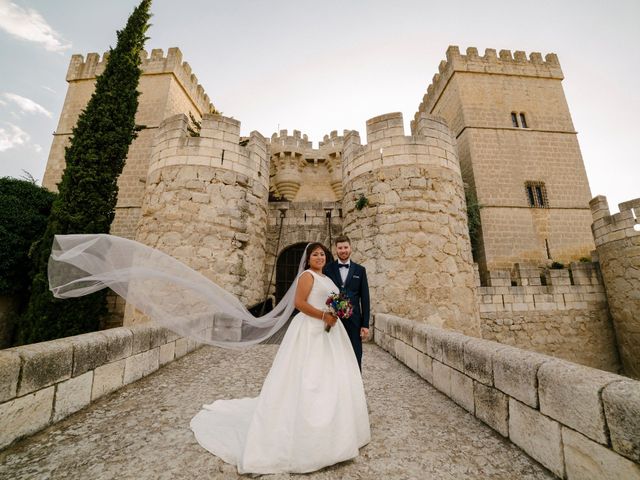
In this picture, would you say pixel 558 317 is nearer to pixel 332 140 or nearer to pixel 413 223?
pixel 413 223

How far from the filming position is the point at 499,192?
14.4 metres

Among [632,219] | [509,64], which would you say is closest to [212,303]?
[632,219]

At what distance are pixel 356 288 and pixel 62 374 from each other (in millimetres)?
2731

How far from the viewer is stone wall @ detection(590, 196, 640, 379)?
9227 millimetres

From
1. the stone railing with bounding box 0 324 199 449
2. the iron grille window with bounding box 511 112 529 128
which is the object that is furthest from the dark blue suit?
the iron grille window with bounding box 511 112 529 128

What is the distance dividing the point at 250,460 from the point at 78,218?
9.85 m

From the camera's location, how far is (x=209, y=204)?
7.01m

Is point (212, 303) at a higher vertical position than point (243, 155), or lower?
lower

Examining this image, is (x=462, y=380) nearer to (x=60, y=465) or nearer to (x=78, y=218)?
(x=60, y=465)

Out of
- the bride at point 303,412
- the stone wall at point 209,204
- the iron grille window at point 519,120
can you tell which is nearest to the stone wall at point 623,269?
the iron grille window at point 519,120

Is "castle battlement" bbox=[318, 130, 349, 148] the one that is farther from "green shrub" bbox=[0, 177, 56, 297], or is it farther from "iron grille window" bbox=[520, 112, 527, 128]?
"green shrub" bbox=[0, 177, 56, 297]

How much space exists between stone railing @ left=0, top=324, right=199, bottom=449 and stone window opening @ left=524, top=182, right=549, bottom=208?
17.1 meters

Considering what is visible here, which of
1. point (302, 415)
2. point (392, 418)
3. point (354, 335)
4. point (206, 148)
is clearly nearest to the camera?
point (302, 415)

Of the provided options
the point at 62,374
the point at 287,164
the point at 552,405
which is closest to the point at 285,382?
the point at 552,405
